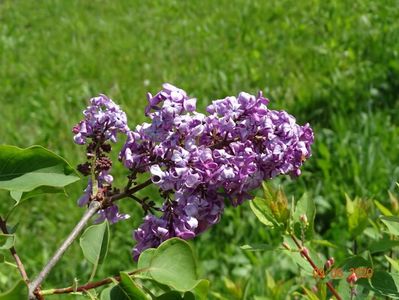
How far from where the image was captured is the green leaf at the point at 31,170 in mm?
817

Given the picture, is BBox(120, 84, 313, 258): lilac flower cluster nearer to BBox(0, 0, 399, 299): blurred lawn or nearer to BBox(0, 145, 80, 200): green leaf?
BBox(0, 145, 80, 200): green leaf

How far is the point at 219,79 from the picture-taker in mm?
4160

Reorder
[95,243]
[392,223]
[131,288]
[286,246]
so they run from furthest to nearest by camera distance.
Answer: [286,246] → [392,223] → [95,243] → [131,288]

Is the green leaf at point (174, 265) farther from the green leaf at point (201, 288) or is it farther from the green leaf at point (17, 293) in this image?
the green leaf at point (17, 293)

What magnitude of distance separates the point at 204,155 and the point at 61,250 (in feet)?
0.81

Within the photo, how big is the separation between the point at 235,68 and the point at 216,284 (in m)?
2.19

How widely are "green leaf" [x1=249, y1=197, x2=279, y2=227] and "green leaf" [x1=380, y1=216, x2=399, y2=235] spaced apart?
22 centimetres

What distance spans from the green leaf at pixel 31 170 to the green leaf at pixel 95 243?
0.25 feet

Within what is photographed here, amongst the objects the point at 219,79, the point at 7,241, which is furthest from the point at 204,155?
the point at 219,79

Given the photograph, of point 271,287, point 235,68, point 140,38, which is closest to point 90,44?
point 140,38

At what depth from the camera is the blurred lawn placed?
8.73ft

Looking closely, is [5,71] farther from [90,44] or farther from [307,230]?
[307,230]

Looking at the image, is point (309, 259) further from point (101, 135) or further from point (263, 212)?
point (101, 135)

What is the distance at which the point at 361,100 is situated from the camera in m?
3.33
